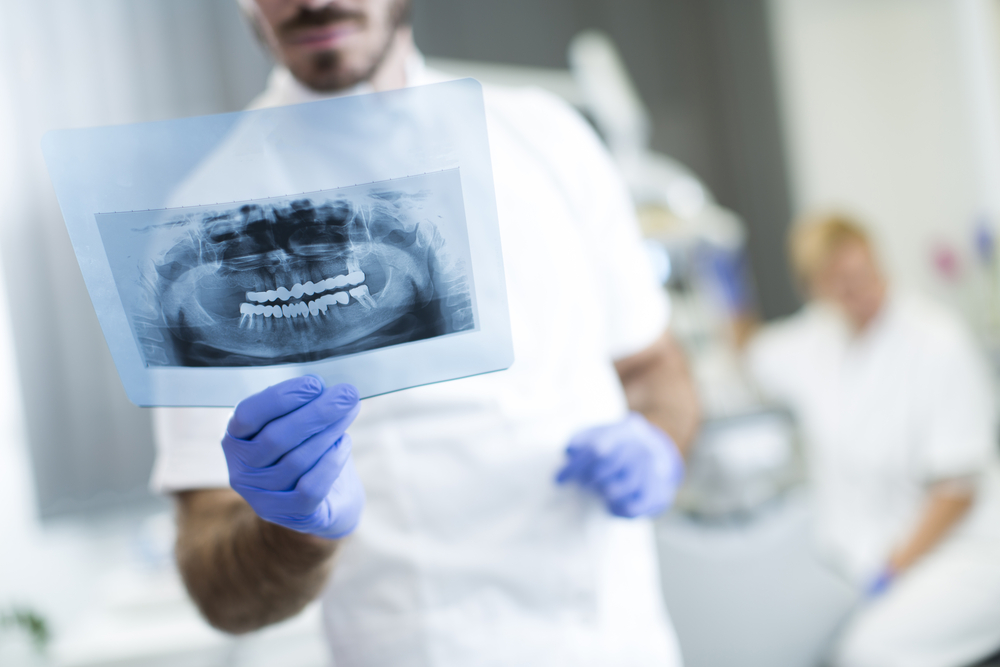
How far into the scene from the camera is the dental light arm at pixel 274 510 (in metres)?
0.61

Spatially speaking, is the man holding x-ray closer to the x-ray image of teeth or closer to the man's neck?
the man's neck

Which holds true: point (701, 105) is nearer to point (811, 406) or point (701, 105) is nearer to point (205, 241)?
point (811, 406)

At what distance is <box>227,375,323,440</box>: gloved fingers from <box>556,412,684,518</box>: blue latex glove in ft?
1.34

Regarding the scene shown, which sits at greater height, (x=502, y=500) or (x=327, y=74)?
(x=327, y=74)

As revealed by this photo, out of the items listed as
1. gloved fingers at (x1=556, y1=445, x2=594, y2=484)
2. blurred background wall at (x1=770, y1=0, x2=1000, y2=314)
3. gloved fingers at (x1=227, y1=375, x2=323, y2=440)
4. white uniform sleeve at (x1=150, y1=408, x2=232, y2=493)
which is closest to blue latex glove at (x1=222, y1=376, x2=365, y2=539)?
gloved fingers at (x1=227, y1=375, x2=323, y2=440)

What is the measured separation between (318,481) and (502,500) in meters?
0.34

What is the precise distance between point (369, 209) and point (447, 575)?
0.53 m

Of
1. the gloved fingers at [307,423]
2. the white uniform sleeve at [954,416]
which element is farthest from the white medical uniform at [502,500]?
the white uniform sleeve at [954,416]

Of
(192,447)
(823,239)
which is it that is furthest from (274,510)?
(823,239)

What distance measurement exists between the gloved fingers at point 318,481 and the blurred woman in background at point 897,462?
177cm

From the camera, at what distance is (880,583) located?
2.04 m

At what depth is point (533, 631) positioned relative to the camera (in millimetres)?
922

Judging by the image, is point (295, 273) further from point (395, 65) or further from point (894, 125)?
point (894, 125)

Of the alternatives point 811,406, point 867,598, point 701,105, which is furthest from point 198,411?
point 701,105
